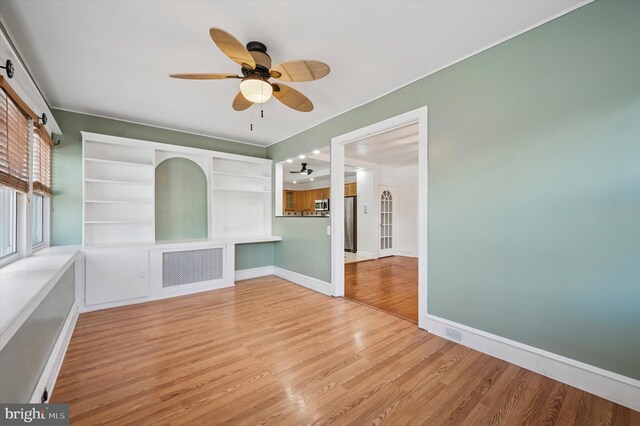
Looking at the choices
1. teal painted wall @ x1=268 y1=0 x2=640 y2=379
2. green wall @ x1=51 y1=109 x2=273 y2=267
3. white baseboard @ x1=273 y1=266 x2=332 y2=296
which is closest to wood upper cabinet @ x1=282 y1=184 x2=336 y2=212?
white baseboard @ x1=273 y1=266 x2=332 y2=296

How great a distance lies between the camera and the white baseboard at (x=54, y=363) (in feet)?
5.45

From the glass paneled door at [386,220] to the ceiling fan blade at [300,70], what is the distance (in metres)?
5.40

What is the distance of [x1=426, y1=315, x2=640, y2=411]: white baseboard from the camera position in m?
1.71

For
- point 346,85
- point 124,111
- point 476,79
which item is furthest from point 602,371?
point 124,111

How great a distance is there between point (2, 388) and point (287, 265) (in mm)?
3839

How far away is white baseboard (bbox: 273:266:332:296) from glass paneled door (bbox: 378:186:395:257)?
3227 mm

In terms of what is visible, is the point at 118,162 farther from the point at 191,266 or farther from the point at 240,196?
the point at 240,196

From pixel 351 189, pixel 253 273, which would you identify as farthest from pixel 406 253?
pixel 253 273

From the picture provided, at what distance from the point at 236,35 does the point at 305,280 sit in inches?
138

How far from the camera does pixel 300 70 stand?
2070 millimetres

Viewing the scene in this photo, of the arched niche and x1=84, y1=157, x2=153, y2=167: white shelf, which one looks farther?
the arched niche

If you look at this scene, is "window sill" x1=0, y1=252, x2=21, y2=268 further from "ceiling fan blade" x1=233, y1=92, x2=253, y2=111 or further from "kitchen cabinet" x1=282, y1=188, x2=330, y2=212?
"kitchen cabinet" x1=282, y1=188, x2=330, y2=212

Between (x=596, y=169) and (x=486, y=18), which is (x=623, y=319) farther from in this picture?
(x=486, y=18)

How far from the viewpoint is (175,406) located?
1.70 m
